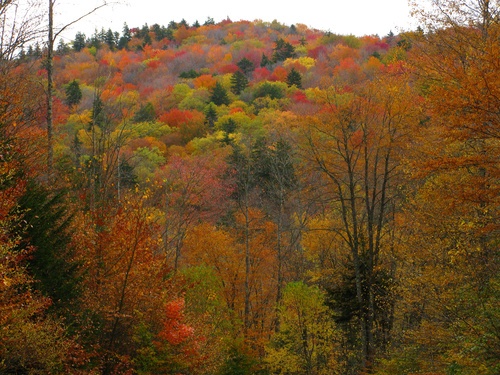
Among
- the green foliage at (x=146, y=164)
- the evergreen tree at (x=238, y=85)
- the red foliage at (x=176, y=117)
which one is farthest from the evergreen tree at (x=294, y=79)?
the green foliage at (x=146, y=164)

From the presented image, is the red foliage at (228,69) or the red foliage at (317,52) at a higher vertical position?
the red foliage at (317,52)

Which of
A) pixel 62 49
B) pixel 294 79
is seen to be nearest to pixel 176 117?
pixel 294 79

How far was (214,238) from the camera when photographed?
96.2ft

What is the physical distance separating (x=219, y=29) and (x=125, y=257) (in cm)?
13862

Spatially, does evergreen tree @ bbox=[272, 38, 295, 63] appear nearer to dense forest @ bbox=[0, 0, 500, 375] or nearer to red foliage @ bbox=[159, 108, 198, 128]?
red foliage @ bbox=[159, 108, 198, 128]

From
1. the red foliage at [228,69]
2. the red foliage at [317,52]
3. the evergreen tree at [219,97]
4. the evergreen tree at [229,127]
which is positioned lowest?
the evergreen tree at [229,127]

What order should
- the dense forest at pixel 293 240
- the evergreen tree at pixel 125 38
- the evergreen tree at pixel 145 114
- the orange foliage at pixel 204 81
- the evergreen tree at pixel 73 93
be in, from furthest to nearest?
the evergreen tree at pixel 125 38, the orange foliage at pixel 204 81, the evergreen tree at pixel 145 114, the evergreen tree at pixel 73 93, the dense forest at pixel 293 240

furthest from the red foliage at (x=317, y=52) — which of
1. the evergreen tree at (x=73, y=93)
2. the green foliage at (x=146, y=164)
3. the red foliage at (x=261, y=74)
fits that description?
the evergreen tree at (x=73, y=93)

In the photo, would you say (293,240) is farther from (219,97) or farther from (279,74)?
(279,74)

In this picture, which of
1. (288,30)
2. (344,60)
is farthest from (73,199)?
(288,30)

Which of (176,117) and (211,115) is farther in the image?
(176,117)

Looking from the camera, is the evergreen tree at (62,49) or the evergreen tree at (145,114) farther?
the evergreen tree at (145,114)

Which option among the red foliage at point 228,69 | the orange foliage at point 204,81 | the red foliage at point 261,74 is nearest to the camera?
the orange foliage at point 204,81

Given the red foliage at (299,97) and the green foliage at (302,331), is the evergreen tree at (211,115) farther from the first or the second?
the green foliage at (302,331)
